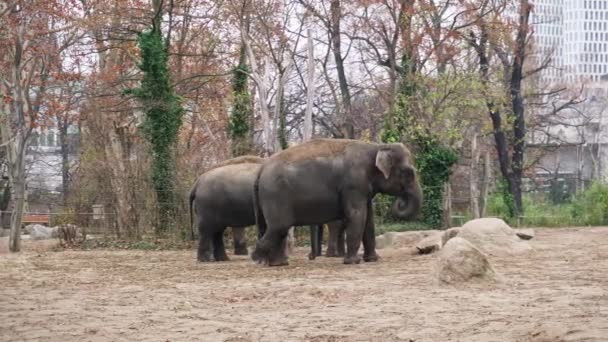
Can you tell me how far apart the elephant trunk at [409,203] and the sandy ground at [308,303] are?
914 millimetres

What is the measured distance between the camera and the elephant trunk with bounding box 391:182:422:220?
55.9 ft

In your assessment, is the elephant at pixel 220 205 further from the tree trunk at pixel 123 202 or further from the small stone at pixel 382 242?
the tree trunk at pixel 123 202

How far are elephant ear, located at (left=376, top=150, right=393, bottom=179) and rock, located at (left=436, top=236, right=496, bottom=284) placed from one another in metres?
4.76

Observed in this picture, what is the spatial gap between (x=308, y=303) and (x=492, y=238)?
6511 mm

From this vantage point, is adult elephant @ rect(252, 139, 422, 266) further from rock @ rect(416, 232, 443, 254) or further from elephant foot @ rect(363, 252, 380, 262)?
rock @ rect(416, 232, 443, 254)

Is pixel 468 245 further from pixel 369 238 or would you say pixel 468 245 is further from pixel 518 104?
pixel 518 104

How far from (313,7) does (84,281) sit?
691 inches

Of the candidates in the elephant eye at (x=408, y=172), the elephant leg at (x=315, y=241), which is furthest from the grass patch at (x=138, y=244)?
the elephant eye at (x=408, y=172)

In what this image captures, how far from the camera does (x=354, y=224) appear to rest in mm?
16281

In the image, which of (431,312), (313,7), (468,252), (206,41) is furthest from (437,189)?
(431,312)

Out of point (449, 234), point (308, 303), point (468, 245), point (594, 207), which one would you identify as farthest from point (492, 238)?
point (594, 207)

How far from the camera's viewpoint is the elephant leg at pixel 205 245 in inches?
717

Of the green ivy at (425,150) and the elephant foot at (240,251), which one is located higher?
the green ivy at (425,150)

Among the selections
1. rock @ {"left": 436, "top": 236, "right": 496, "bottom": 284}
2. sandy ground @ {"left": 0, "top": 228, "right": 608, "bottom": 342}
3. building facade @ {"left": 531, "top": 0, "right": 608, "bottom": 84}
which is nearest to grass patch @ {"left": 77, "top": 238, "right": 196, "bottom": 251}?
sandy ground @ {"left": 0, "top": 228, "right": 608, "bottom": 342}
